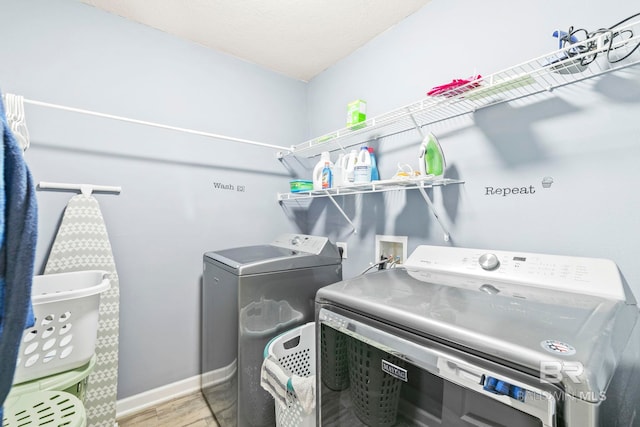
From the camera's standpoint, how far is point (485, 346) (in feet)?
2.01

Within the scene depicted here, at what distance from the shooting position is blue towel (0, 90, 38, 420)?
1.68 ft

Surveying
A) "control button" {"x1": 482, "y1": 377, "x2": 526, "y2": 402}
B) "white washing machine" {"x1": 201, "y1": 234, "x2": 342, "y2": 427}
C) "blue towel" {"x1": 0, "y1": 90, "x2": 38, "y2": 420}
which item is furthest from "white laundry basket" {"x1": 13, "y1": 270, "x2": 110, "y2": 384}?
"control button" {"x1": 482, "y1": 377, "x2": 526, "y2": 402}

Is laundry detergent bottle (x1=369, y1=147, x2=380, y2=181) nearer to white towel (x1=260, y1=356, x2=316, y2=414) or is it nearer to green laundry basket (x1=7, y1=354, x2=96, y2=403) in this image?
white towel (x1=260, y1=356, x2=316, y2=414)

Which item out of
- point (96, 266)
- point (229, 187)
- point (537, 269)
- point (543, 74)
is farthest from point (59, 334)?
point (543, 74)

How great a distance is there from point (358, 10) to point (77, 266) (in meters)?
2.32

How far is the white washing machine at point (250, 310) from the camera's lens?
1.48 meters

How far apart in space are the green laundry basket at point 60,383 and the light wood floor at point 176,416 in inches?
24.3

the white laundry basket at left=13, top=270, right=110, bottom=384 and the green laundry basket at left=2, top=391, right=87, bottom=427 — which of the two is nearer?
the green laundry basket at left=2, top=391, right=87, bottom=427

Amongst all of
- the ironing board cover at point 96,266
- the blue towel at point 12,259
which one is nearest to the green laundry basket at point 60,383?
the ironing board cover at point 96,266

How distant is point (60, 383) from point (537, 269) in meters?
2.02

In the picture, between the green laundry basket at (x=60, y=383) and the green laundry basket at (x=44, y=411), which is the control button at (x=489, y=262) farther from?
the green laundry basket at (x=60, y=383)

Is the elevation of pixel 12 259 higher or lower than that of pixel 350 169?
lower

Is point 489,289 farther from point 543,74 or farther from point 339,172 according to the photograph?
point 339,172

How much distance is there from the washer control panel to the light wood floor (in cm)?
174
